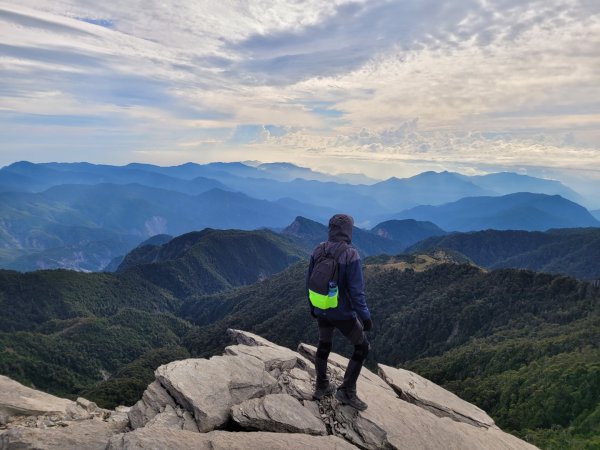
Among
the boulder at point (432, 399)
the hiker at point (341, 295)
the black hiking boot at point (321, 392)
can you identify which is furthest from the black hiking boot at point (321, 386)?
the boulder at point (432, 399)

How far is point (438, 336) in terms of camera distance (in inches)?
4948

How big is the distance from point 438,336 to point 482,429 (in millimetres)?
114826

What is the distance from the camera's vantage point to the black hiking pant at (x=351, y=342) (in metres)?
14.7

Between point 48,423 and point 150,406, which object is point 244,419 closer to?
point 150,406

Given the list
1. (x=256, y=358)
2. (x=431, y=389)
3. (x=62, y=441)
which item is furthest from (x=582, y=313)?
(x=62, y=441)

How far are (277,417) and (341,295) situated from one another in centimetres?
503

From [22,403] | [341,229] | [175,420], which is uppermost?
[341,229]

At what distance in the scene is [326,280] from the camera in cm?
1413

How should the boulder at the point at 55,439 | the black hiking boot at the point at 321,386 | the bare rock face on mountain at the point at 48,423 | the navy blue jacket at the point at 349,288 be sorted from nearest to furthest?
the boulder at the point at 55,439
the bare rock face on mountain at the point at 48,423
the navy blue jacket at the point at 349,288
the black hiking boot at the point at 321,386

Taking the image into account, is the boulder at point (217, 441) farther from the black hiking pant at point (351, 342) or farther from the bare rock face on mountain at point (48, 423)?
the black hiking pant at point (351, 342)

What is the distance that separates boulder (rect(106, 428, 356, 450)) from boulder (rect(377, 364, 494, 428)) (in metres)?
8.36

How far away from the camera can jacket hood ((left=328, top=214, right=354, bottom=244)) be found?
14.7 m

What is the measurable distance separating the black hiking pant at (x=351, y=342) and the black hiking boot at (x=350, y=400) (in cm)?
12

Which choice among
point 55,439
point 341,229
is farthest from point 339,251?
point 55,439
